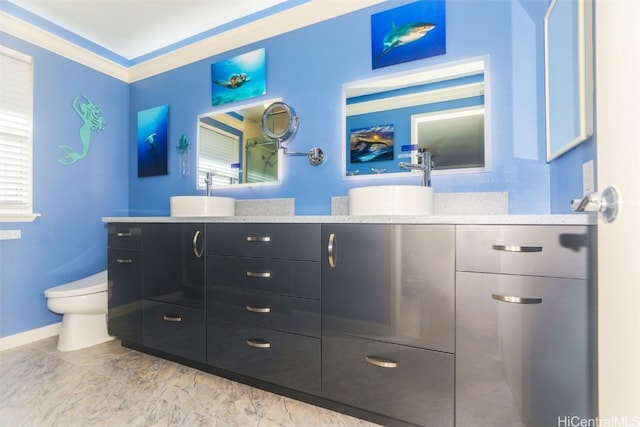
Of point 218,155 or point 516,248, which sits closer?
point 516,248

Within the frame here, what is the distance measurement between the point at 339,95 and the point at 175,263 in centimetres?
154

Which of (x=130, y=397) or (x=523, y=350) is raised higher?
(x=523, y=350)

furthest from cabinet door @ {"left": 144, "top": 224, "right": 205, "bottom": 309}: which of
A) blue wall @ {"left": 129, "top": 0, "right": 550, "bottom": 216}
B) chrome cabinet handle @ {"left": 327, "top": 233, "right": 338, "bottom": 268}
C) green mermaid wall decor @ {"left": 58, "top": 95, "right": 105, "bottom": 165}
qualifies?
green mermaid wall decor @ {"left": 58, "top": 95, "right": 105, "bottom": 165}

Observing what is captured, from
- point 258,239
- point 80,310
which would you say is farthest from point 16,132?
point 258,239

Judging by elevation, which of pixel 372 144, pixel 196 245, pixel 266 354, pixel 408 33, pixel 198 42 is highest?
pixel 198 42

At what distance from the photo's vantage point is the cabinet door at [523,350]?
3.38 ft

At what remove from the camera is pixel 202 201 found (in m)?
2.05

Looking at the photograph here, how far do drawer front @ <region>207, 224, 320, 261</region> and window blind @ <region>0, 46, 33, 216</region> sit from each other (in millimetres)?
1742

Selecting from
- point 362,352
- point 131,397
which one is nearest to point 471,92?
point 362,352

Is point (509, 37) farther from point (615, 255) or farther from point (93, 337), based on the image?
point (93, 337)

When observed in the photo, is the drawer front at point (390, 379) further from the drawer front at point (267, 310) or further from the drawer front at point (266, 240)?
the drawer front at point (266, 240)

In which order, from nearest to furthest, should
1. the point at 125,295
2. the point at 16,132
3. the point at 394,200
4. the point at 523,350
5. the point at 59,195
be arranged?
the point at 523,350, the point at 394,200, the point at 125,295, the point at 16,132, the point at 59,195

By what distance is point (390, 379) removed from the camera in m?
1.31

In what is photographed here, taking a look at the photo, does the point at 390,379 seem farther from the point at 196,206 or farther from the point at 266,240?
the point at 196,206
